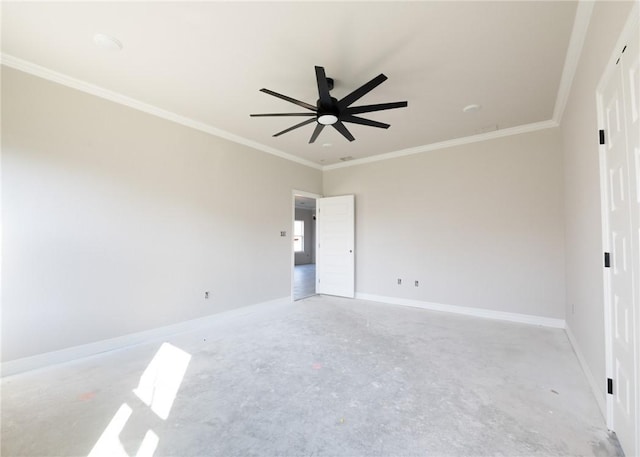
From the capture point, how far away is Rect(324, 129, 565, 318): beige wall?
3.88 m

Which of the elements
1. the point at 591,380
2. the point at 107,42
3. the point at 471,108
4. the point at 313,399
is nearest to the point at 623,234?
the point at 591,380

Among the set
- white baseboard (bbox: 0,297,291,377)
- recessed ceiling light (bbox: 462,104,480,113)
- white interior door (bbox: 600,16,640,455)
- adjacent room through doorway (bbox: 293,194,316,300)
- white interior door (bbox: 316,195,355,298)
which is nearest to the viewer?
white interior door (bbox: 600,16,640,455)

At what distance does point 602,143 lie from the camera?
1.83m

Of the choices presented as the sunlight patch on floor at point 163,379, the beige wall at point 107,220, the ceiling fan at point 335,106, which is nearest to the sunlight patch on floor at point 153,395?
the sunlight patch on floor at point 163,379

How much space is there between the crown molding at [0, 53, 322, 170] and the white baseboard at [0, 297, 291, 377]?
2.80m

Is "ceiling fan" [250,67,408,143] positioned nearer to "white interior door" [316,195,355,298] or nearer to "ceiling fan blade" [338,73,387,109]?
"ceiling fan blade" [338,73,387,109]

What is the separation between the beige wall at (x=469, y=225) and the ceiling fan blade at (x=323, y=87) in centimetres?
319

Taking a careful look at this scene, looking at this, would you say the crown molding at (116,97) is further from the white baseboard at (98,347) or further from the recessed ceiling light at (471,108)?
the recessed ceiling light at (471,108)

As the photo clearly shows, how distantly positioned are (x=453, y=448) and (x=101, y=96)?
463 centimetres

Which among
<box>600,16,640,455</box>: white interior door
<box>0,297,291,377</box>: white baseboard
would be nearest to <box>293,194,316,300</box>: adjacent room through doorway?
<box>0,297,291,377</box>: white baseboard

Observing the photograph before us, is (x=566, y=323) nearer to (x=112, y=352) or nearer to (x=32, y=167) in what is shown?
(x=112, y=352)

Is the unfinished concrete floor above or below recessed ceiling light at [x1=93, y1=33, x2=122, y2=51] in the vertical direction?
below

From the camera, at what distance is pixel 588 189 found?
7.32 ft

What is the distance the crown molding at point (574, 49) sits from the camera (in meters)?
1.94
